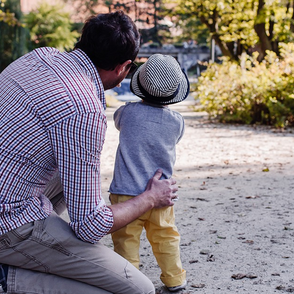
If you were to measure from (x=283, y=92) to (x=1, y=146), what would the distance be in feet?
32.9

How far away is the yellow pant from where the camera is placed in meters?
3.05

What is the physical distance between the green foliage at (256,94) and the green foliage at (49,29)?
60.8 ft

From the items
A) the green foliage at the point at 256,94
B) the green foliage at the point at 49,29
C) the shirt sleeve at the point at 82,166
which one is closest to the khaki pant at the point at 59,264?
the shirt sleeve at the point at 82,166

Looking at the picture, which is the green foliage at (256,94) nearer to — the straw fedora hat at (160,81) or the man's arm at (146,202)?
the straw fedora hat at (160,81)

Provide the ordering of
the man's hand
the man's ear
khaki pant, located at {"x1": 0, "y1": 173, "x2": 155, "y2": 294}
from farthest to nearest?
1. the man's hand
2. the man's ear
3. khaki pant, located at {"x1": 0, "y1": 173, "x2": 155, "y2": 294}

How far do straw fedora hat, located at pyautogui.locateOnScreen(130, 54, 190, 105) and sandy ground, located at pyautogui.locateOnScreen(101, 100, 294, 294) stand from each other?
3.83 feet

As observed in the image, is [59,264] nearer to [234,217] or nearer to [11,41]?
[234,217]

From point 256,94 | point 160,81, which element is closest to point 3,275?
point 160,81

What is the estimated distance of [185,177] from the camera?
21.9ft

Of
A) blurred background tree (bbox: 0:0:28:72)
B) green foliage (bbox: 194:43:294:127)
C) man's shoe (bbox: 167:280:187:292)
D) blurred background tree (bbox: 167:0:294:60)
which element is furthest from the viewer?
blurred background tree (bbox: 0:0:28:72)

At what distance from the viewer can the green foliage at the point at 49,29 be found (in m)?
30.5

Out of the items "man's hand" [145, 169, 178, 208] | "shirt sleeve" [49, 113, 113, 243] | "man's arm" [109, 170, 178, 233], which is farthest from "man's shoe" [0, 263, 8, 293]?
Result: "man's hand" [145, 169, 178, 208]

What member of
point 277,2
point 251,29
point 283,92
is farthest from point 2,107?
point 251,29

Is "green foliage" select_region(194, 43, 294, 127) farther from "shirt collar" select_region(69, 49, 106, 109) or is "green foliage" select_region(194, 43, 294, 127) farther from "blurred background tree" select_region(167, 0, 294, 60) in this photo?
"shirt collar" select_region(69, 49, 106, 109)
